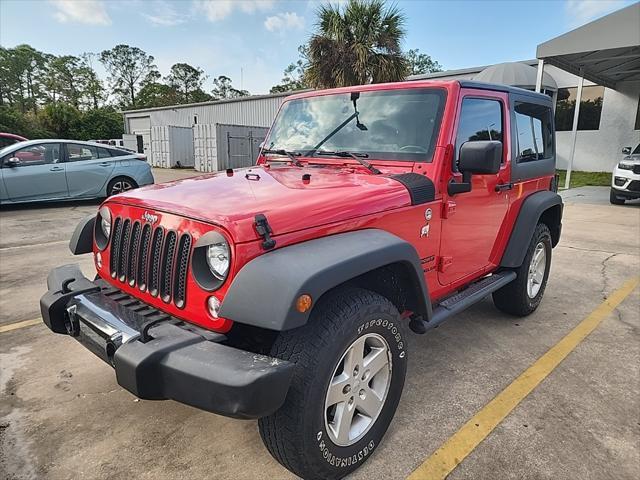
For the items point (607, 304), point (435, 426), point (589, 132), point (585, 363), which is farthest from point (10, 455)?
point (589, 132)

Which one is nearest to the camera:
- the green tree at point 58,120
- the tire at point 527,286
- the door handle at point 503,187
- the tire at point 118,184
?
the door handle at point 503,187

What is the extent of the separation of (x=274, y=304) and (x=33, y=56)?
2831 inches

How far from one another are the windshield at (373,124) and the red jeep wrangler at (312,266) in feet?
0.03

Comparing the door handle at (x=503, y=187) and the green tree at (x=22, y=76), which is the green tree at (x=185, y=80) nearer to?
the green tree at (x=22, y=76)

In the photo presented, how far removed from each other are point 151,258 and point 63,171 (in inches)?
344

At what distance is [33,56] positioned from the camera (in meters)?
58.4

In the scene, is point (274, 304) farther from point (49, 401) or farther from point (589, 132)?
point (589, 132)

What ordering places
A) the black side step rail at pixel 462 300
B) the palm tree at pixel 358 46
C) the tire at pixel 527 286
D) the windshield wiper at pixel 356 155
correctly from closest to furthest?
the black side step rail at pixel 462 300 → the windshield wiper at pixel 356 155 → the tire at pixel 527 286 → the palm tree at pixel 358 46

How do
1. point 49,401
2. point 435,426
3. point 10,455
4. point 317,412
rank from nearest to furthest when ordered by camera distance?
point 317,412 < point 10,455 < point 435,426 < point 49,401

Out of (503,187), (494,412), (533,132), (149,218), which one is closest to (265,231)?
(149,218)

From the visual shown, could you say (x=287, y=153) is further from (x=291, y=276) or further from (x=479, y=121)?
(x=291, y=276)

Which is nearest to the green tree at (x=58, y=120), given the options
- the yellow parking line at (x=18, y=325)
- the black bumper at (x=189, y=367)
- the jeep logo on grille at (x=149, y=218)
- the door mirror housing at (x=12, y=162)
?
the door mirror housing at (x=12, y=162)

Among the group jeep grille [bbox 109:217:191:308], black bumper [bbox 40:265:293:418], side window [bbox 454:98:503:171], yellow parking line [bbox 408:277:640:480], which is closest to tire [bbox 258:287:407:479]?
black bumper [bbox 40:265:293:418]

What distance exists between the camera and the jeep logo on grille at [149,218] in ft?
7.24
